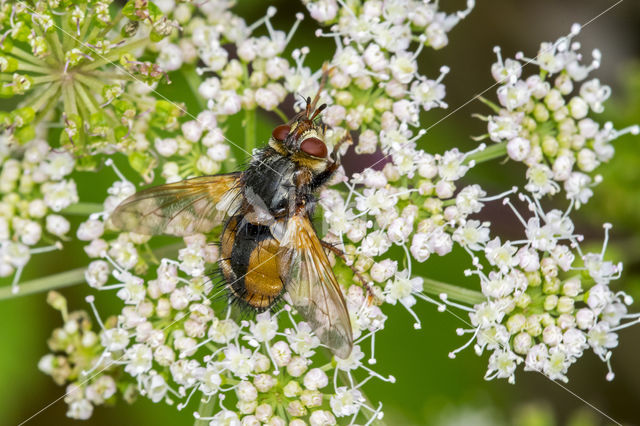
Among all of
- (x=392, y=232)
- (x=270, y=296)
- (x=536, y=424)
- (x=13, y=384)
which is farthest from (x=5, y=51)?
(x=536, y=424)

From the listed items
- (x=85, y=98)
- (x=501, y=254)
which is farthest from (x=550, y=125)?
(x=85, y=98)

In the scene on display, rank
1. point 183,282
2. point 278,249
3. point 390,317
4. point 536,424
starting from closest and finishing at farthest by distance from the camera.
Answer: point 278,249
point 183,282
point 536,424
point 390,317

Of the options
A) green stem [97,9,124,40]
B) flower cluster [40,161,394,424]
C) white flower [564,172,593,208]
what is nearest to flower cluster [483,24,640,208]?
white flower [564,172,593,208]

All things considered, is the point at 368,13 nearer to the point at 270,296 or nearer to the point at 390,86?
the point at 390,86

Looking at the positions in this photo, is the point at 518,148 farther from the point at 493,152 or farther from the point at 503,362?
the point at 503,362

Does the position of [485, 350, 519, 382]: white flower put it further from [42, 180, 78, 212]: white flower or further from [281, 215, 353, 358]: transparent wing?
[42, 180, 78, 212]: white flower

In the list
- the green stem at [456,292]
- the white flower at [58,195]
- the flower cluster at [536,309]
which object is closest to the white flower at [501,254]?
the flower cluster at [536,309]
